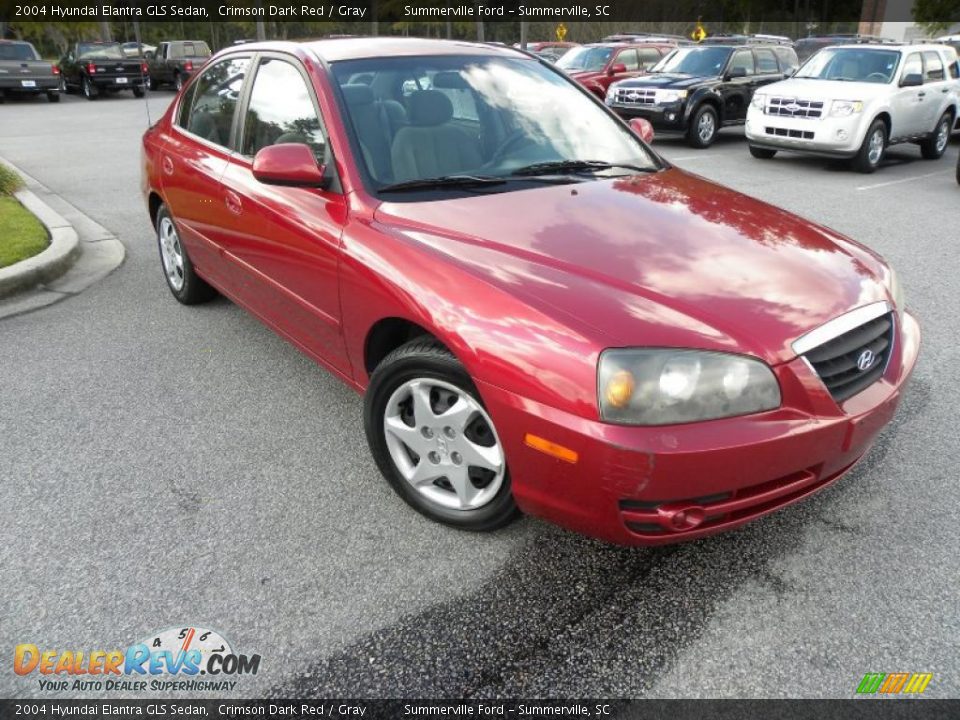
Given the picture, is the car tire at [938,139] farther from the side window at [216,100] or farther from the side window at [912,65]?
the side window at [216,100]

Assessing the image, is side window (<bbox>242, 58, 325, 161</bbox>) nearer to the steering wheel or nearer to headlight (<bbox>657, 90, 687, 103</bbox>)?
the steering wheel

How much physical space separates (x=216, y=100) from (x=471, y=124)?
1.73 m

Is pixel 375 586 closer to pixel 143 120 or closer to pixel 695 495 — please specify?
pixel 695 495

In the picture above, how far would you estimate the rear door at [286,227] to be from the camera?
307cm

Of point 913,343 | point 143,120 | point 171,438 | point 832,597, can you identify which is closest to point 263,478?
point 171,438

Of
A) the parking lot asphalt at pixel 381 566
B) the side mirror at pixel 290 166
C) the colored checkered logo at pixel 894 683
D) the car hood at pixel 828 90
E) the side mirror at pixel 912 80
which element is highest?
the side mirror at pixel 912 80

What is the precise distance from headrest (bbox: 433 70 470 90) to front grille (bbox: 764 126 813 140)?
339 inches

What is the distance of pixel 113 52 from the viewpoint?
2394 cm

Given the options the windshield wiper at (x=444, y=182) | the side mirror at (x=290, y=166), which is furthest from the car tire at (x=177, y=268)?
the windshield wiper at (x=444, y=182)

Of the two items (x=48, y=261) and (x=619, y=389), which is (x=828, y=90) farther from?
(x=619, y=389)

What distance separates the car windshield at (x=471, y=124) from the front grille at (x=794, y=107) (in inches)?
313

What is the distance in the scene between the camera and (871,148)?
10609mm

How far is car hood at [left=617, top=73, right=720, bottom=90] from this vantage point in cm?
1319

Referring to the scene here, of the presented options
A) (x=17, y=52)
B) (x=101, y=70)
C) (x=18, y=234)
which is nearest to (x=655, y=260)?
(x=18, y=234)
